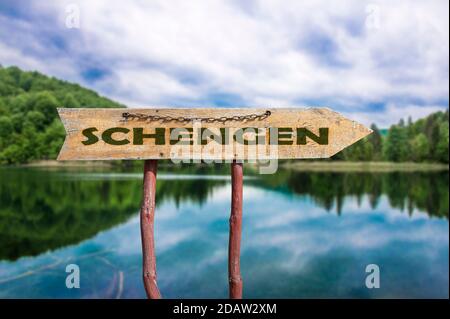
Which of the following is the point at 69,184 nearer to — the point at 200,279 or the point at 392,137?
the point at 200,279

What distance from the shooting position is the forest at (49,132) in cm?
4922

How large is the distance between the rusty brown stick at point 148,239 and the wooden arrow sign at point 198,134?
0.22m

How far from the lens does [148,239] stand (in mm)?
2344

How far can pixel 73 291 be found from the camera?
45.1ft

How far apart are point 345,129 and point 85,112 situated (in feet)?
5.92

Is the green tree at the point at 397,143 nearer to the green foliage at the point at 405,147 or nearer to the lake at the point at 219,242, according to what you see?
the green foliage at the point at 405,147

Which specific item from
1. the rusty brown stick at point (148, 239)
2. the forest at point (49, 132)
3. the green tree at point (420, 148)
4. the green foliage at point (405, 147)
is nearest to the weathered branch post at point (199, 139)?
the rusty brown stick at point (148, 239)

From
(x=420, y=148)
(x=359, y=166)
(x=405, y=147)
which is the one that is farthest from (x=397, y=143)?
(x=359, y=166)

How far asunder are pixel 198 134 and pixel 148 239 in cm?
78

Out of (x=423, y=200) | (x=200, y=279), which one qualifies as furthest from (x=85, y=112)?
(x=423, y=200)

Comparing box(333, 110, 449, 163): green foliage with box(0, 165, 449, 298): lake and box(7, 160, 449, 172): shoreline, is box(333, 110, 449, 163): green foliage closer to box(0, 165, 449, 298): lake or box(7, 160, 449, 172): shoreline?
box(7, 160, 449, 172): shoreline

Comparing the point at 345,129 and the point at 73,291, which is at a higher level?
the point at 345,129

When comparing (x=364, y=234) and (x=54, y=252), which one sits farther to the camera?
(x=364, y=234)

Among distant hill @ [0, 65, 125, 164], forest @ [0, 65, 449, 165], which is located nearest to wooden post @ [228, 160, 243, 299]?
forest @ [0, 65, 449, 165]
